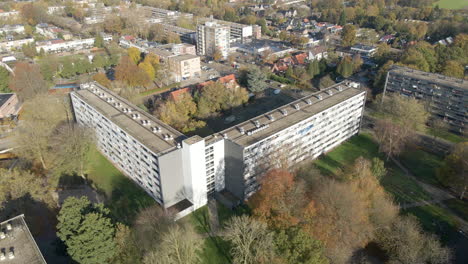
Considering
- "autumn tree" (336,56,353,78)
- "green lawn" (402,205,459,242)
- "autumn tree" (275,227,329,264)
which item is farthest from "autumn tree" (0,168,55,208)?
"autumn tree" (336,56,353,78)

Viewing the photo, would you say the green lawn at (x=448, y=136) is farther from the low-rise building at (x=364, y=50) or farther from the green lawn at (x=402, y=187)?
the low-rise building at (x=364, y=50)

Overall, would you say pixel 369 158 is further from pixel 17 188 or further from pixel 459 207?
pixel 17 188

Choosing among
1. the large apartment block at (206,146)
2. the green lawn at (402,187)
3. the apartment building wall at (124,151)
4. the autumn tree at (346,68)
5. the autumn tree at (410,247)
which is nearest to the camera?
the autumn tree at (410,247)

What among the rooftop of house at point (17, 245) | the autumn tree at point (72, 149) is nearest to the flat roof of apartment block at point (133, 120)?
the autumn tree at point (72, 149)

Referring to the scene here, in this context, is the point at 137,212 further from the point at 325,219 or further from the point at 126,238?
the point at 325,219

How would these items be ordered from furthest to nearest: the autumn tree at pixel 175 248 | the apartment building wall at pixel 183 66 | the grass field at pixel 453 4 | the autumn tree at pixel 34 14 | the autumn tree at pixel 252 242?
the grass field at pixel 453 4 < the autumn tree at pixel 34 14 < the apartment building wall at pixel 183 66 < the autumn tree at pixel 252 242 < the autumn tree at pixel 175 248

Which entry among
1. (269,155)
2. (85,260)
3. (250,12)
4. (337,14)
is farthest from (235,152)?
(250,12)
